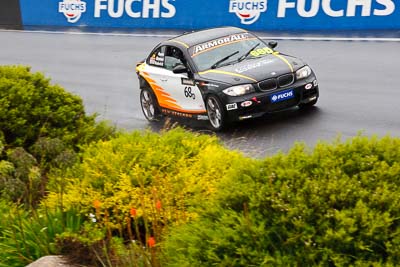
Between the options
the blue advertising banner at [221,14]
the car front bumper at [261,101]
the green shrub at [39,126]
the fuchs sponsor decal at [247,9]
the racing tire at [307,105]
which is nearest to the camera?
the green shrub at [39,126]

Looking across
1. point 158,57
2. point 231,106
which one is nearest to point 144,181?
point 231,106

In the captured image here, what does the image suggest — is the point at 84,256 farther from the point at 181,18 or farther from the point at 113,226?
the point at 181,18

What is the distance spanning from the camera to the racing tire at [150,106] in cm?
1631

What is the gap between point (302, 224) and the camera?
444cm

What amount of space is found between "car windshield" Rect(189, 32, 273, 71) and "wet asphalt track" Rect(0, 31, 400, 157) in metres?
1.21

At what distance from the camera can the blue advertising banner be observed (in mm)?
21906

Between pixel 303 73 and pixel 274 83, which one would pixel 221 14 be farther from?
pixel 274 83

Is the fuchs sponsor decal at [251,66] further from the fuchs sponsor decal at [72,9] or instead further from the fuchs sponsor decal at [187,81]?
the fuchs sponsor decal at [72,9]

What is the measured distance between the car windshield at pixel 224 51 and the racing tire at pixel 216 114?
0.75m

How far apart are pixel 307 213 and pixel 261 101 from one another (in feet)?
31.6

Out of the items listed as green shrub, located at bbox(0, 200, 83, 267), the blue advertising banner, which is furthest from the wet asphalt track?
green shrub, located at bbox(0, 200, 83, 267)

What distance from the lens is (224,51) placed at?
15172 millimetres

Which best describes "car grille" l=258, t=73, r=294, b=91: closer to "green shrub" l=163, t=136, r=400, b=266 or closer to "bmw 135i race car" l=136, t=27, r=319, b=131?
"bmw 135i race car" l=136, t=27, r=319, b=131

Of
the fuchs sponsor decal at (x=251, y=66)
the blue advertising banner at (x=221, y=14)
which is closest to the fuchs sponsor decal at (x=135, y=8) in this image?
the blue advertising banner at (x=221, y=14)
